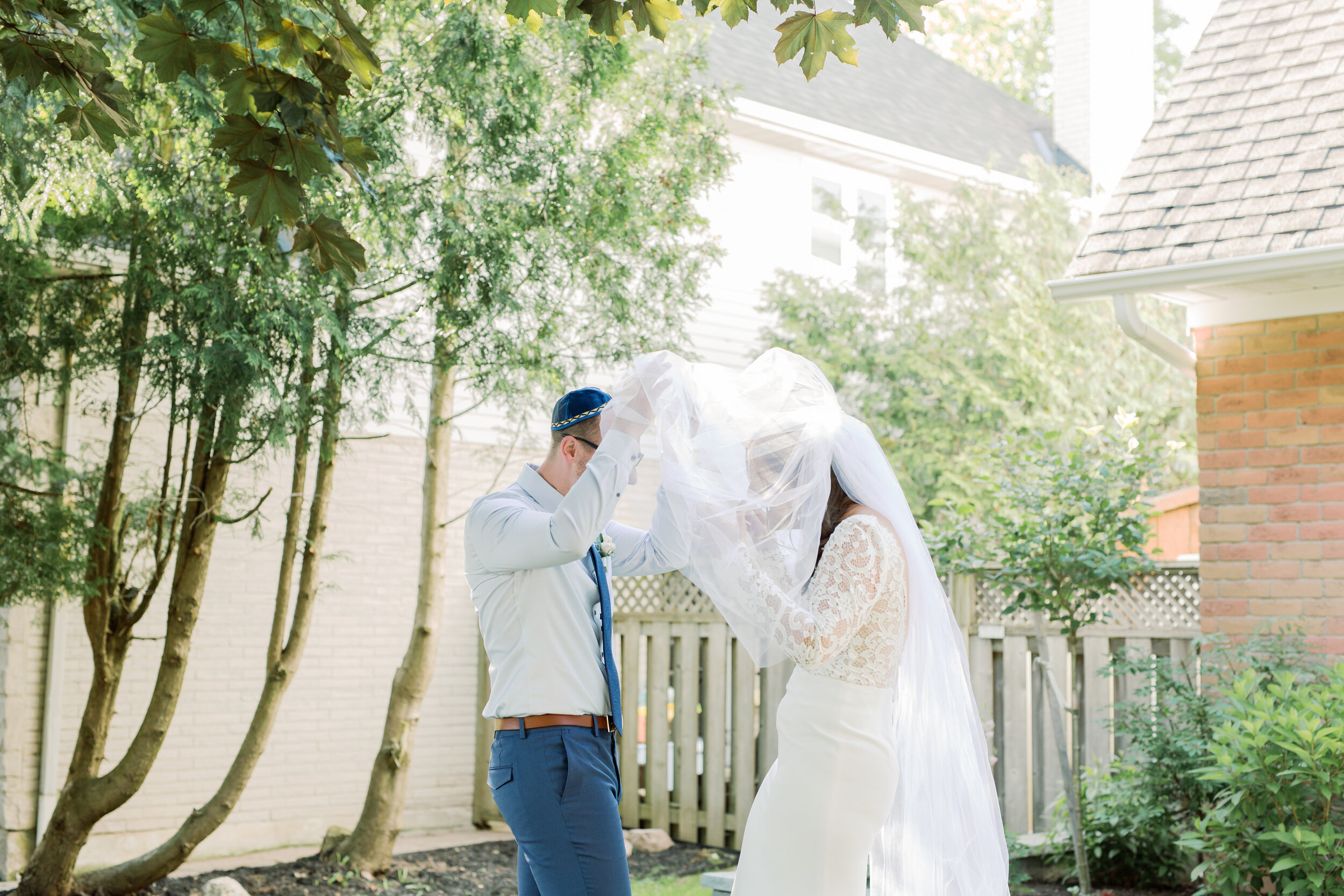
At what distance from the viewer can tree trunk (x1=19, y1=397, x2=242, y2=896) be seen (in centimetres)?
604

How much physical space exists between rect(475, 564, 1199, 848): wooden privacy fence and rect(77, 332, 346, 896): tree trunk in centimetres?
249

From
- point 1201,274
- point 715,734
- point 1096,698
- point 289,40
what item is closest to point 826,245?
point 715,734

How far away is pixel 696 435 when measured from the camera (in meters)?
3.43

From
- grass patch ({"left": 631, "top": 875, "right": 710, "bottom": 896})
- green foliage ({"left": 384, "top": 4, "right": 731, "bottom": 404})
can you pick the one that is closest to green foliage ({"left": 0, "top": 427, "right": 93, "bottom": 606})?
green foliage ({"left": 384, "top": 4, "right": 731, "bottom": 404})

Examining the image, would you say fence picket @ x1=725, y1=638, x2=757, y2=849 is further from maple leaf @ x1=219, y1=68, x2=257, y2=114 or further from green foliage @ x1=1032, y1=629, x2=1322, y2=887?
maple leaf @ x1=219, y1=68, x2=257, y2=114

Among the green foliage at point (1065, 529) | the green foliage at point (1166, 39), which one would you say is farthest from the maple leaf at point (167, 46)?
the green foliage at point (1166, 39)

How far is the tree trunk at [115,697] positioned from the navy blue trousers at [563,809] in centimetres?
335

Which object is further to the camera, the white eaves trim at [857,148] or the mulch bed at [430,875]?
the white eaves trim at [857,148]

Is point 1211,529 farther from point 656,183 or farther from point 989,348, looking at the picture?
point 989,348

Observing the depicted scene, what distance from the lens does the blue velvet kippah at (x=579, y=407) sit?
3.39 metres

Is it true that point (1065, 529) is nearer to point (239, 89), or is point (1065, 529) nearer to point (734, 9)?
point (734, 9)

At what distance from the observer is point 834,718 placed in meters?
3.18

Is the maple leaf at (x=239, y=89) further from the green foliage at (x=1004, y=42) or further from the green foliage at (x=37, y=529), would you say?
the green foliage at (x=1004, y=42)

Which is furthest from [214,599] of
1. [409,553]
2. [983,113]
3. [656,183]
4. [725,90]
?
[983,113]
